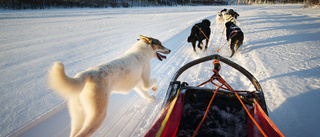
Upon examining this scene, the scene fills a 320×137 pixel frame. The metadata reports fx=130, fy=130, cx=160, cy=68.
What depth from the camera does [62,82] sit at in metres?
1.28

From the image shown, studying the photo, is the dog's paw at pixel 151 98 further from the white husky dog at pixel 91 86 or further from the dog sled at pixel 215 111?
the dog sled at pixel 215 111

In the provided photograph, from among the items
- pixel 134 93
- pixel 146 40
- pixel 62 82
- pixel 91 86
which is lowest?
pixel 134 93

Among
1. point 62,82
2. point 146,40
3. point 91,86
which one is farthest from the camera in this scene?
point 146,40

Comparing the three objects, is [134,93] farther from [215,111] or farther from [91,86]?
[215,111]

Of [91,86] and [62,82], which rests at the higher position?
[62,82]

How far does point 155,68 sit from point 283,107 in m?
2.79

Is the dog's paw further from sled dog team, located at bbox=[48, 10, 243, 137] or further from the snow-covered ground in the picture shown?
→ sled dog team, located at bbox=[48, 10, 243, 137]

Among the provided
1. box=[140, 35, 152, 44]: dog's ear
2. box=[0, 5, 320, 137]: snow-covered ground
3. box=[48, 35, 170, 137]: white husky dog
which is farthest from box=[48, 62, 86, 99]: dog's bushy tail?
box=[140, 35, 152, 44]: dog's ear

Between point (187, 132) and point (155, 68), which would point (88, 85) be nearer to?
point (187, 132)

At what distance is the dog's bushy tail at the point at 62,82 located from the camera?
125 cm

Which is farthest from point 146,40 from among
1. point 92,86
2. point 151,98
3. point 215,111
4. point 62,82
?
point 215,111

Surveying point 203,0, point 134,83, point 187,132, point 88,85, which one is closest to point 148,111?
point 134,83

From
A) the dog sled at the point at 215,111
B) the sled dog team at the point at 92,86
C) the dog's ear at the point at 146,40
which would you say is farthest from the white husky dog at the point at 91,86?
the dog sled at the point at 215,111

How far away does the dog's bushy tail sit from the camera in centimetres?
125
